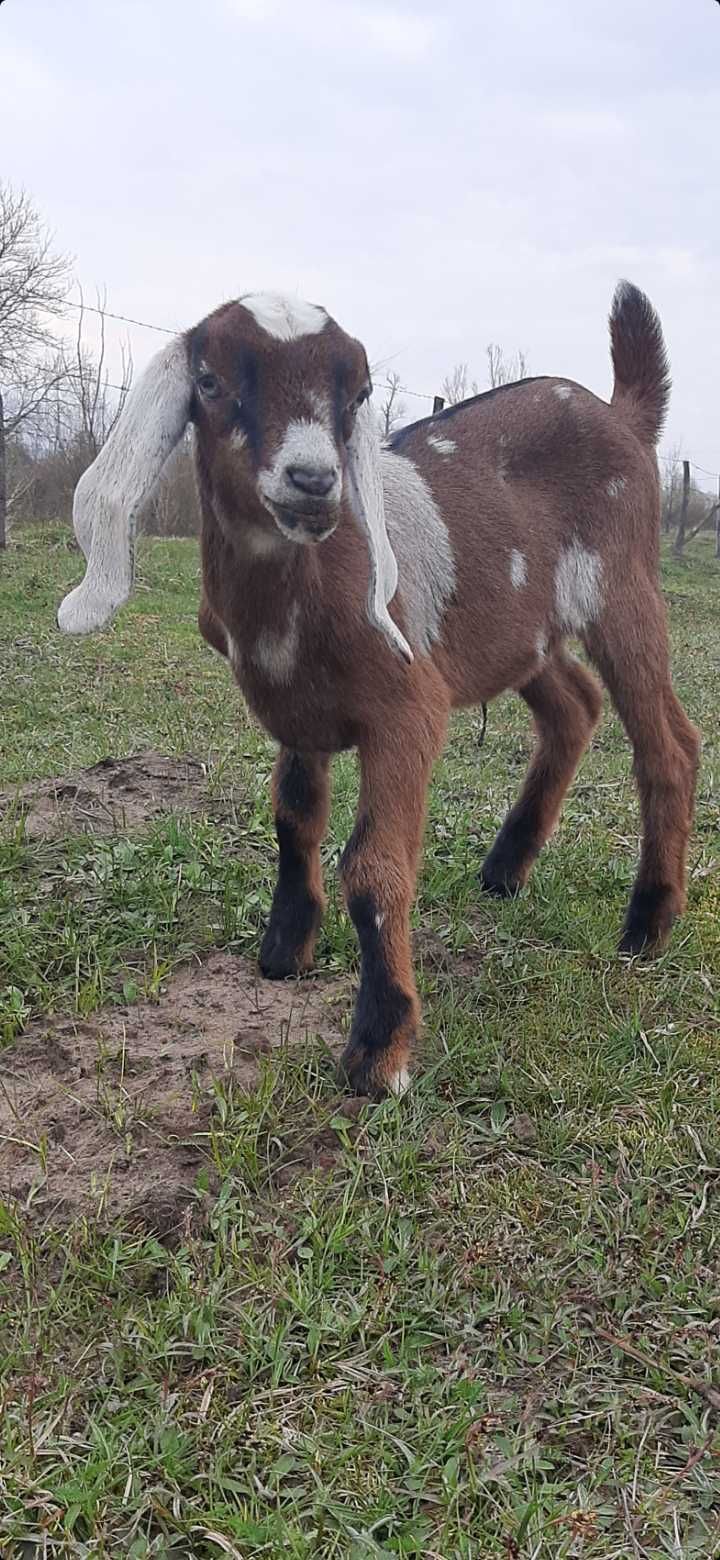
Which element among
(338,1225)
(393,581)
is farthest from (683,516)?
(338,1225)

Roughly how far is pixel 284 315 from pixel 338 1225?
6.58ft

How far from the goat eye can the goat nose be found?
347 mm

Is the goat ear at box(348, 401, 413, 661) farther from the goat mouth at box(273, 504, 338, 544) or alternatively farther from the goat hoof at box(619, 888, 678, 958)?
the goat hoof at box(619, 888, 678, 958)

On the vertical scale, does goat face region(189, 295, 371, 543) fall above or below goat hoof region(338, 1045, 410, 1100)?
above

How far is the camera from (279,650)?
2.76 m

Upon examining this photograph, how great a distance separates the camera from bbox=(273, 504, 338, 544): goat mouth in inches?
90.8

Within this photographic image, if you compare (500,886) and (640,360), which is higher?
(640,360)

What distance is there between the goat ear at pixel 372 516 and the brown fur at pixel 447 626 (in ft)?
0.28

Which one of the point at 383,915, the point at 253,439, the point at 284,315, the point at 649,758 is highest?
the point at 284,315

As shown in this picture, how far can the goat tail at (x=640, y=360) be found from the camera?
12.7 feet

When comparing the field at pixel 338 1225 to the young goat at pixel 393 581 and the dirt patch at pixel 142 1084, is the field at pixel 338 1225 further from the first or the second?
the young goat at pixel 393 581

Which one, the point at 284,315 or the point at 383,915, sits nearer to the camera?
the point at 284,315

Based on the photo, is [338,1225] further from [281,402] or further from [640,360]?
[640,360]

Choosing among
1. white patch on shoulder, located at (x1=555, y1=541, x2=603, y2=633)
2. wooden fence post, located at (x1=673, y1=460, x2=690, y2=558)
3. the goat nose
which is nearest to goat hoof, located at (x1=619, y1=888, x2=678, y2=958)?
white patch on shoulder, located at (x1=555, y1=541, x2=603, y2=633)
